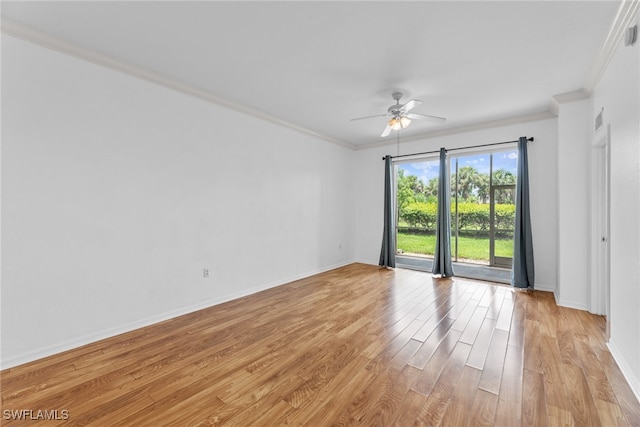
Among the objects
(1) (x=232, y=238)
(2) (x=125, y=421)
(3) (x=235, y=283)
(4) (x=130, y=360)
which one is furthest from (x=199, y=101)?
(2) (x=125, y=421)

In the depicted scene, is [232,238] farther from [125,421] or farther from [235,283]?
[125,421]

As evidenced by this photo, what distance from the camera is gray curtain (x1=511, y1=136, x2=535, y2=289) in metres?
4.07

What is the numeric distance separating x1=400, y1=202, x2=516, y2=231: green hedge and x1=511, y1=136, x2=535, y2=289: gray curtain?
28 centimetres

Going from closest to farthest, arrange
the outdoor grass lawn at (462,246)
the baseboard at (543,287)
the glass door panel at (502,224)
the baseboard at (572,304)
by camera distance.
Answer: the baseboard at (572,304) → the baseboard at (543,287) → the glass door panel at (502,224) → the outdoor grass lawn at (462,246)

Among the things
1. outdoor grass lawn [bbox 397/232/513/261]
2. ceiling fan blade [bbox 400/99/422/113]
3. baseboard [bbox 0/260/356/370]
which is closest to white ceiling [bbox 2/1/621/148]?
ceiling fan blade [bbox 400/99/422/113]

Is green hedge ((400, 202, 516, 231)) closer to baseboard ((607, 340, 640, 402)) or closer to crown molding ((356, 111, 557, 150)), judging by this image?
crown molding ((356, 111, 557, 150))

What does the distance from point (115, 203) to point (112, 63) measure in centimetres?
136

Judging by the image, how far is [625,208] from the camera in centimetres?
208

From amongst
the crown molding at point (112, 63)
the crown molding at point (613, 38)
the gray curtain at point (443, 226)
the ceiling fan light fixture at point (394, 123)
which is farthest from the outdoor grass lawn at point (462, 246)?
the crown molding at point (112, 63)

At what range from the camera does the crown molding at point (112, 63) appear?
2.14 metres

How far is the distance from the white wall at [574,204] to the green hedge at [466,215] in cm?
98

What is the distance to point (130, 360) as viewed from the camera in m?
2.22

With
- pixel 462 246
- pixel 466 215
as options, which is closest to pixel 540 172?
pixel 466 215

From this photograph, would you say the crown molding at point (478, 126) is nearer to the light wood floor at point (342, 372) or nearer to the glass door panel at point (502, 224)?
the glass door panel at point (502, 224)
